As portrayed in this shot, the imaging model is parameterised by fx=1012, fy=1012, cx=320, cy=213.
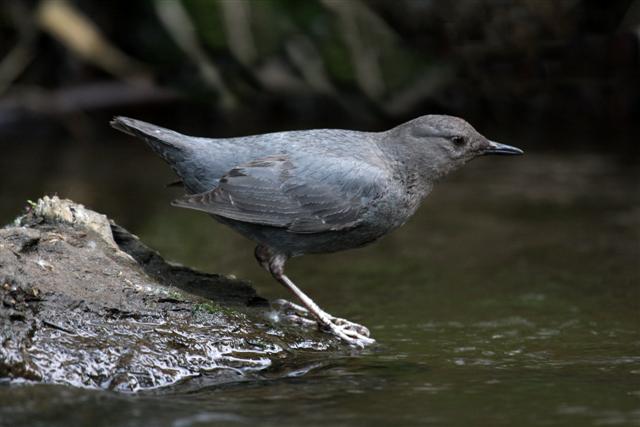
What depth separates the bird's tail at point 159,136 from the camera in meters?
4.61

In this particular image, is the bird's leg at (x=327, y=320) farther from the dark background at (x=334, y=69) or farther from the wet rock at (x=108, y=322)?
the dark background at (x=334, y=69)

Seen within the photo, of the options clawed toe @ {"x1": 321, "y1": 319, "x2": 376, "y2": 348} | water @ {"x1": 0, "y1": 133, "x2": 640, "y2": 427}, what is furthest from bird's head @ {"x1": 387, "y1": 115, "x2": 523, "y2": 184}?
clawed toe @ {"x1": 321, "y1": 319, "x2": 376, "y2": 348}

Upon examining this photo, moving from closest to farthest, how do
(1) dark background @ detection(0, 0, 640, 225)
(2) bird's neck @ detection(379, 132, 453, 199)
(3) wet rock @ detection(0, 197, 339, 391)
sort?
(3) wet rock @ detection(0, 197, 339, 391)
(2) bird's neck @ detection(379, 132, 453, 199)
(1) dark background @ detection(0, 0, 640, 225)

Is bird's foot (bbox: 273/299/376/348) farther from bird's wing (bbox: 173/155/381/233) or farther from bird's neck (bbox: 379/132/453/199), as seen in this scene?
bird's neck (bbox: 379/132/453/199)

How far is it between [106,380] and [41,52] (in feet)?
24.2

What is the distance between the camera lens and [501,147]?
486cm

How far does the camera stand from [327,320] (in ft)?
14.4

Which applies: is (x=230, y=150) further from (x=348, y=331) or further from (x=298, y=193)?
(x=348, y=331)

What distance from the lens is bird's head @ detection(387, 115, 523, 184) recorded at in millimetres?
4785

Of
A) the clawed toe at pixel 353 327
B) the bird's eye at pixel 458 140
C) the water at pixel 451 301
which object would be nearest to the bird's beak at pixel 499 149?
the bird's eye at pixel 458 140

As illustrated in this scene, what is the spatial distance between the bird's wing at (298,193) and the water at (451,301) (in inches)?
24.3

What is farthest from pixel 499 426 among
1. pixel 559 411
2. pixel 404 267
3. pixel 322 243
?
pixel 404 267

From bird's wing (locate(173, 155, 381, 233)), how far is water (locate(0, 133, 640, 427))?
62 centimetres

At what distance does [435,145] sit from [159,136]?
1.30 meters
